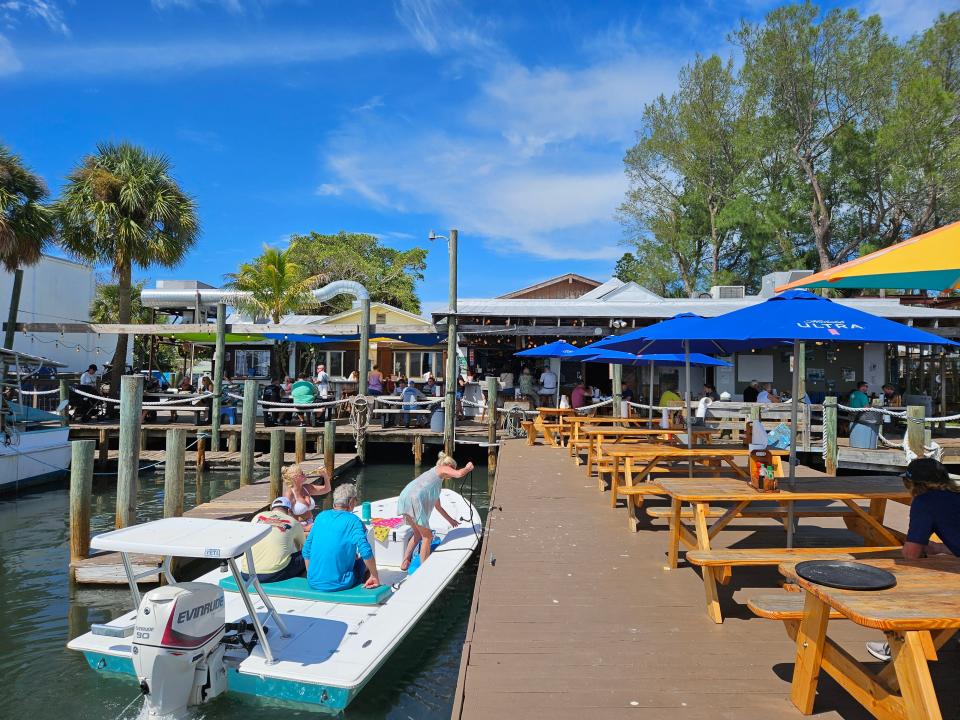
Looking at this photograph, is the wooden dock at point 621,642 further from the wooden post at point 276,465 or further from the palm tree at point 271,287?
the palm tree at point 271,287

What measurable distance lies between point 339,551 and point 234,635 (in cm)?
119

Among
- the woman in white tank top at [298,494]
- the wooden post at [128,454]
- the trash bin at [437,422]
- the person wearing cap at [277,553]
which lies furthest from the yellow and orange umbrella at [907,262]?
the trash bin at [437,422]

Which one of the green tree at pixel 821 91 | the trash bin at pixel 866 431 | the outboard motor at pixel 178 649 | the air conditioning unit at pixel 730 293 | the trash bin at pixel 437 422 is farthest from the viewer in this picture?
the green tree at pixel 821 91

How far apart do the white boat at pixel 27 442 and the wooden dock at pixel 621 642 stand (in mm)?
11344

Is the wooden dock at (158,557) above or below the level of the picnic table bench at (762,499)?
below

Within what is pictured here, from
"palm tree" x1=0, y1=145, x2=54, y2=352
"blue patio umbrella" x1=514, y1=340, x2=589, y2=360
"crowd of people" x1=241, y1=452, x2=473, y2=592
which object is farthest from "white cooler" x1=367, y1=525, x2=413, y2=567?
"palm tree" x1=0, y1=145, x2=54, y2=352

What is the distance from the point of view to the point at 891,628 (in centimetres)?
245

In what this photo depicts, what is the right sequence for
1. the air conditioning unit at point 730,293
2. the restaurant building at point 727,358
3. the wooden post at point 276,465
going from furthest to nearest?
the air conditioning unit at point 730,293, the restaurant building at point 727,358, the wooden post at point 276,465

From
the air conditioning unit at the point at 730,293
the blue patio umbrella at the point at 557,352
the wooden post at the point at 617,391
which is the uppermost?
the air conditioning unit at the point at 730,293

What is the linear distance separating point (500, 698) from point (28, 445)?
13799 millimetres

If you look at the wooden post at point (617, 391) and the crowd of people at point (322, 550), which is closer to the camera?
the crowd of people at point (322, 550)

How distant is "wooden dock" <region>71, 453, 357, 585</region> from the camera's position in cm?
783

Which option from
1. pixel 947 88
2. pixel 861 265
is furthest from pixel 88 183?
pixel 947 88

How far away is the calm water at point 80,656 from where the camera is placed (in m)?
5.21
